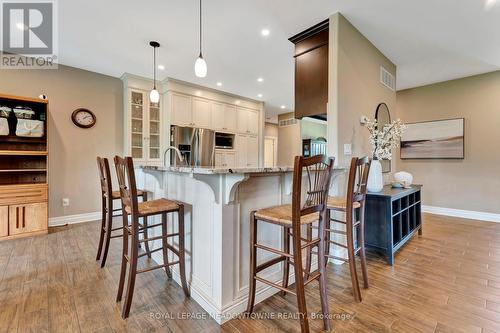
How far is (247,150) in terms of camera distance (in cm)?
607

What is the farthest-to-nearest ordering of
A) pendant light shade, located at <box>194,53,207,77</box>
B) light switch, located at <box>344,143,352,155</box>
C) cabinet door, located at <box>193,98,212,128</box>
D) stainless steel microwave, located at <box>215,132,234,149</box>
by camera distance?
stainless steel microwave, located at <box>215,132,234,149</box> < cabinet door, located at <box>193,98,212,128</box> < light switch, located at <box>344,143,352,155</box> < pendant light shade, located at <box>194,53,207,77</box>

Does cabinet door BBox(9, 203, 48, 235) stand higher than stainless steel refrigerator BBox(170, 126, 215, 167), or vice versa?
stainless steel refrigerator BBox(170, 126, 215, 167)

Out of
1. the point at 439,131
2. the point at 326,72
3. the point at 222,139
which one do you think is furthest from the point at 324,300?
the point at 439,131

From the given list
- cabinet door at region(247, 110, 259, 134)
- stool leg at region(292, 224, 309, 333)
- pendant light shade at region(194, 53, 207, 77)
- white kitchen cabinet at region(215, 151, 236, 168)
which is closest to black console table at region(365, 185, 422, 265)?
stool leg at region(292, 224, 309, 333)

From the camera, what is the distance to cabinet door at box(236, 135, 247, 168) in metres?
5.85

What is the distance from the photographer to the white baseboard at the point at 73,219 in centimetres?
385

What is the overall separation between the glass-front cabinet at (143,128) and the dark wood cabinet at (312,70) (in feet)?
9.91

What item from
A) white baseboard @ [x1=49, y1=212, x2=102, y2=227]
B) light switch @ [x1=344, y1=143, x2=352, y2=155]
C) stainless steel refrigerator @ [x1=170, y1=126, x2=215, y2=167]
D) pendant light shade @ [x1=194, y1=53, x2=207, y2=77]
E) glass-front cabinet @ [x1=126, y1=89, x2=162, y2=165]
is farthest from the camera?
stainless steel refrigerator @ [x1=170, y1=126, x2=215, y2=167]

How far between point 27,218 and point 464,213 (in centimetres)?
739

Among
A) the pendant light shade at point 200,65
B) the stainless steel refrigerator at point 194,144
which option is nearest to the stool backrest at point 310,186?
the pendant light shade at point 200,65

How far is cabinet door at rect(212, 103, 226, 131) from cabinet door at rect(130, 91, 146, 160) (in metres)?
1.49

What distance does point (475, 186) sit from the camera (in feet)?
14.2

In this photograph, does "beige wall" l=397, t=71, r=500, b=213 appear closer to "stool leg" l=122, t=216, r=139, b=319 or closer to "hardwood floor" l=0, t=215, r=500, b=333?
"hardwood floor" l=0, t=215, r=500, b=333

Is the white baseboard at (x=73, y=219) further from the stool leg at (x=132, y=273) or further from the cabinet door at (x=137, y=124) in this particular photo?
the stool leg at (x=132, y=273)
